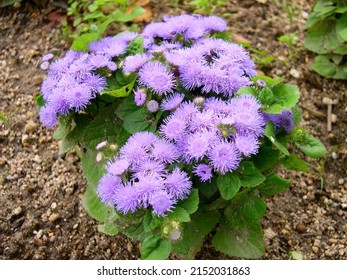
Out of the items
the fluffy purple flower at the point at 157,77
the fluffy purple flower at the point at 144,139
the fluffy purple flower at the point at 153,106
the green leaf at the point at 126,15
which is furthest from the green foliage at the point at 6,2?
the fluffy purple flower at the point at 144,139

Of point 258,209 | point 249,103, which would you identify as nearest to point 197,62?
point 249,103

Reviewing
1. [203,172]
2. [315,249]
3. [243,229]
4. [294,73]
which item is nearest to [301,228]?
[315,249]

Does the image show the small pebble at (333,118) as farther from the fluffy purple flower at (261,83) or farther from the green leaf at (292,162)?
the fluffy purple flower at (261,83)

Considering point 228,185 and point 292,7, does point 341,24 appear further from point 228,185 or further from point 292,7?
point 228,185

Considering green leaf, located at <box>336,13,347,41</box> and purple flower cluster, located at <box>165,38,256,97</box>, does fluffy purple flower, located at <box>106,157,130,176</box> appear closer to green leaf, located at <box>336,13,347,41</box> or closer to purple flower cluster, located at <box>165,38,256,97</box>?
purple flower cluster, located at <box>165,38,256,97</box>

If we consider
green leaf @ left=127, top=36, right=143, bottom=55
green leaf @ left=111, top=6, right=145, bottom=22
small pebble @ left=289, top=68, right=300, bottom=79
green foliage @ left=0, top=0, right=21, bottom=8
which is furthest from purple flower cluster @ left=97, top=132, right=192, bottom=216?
green foliage @ left=0, top=0, right=21, bottom=8
